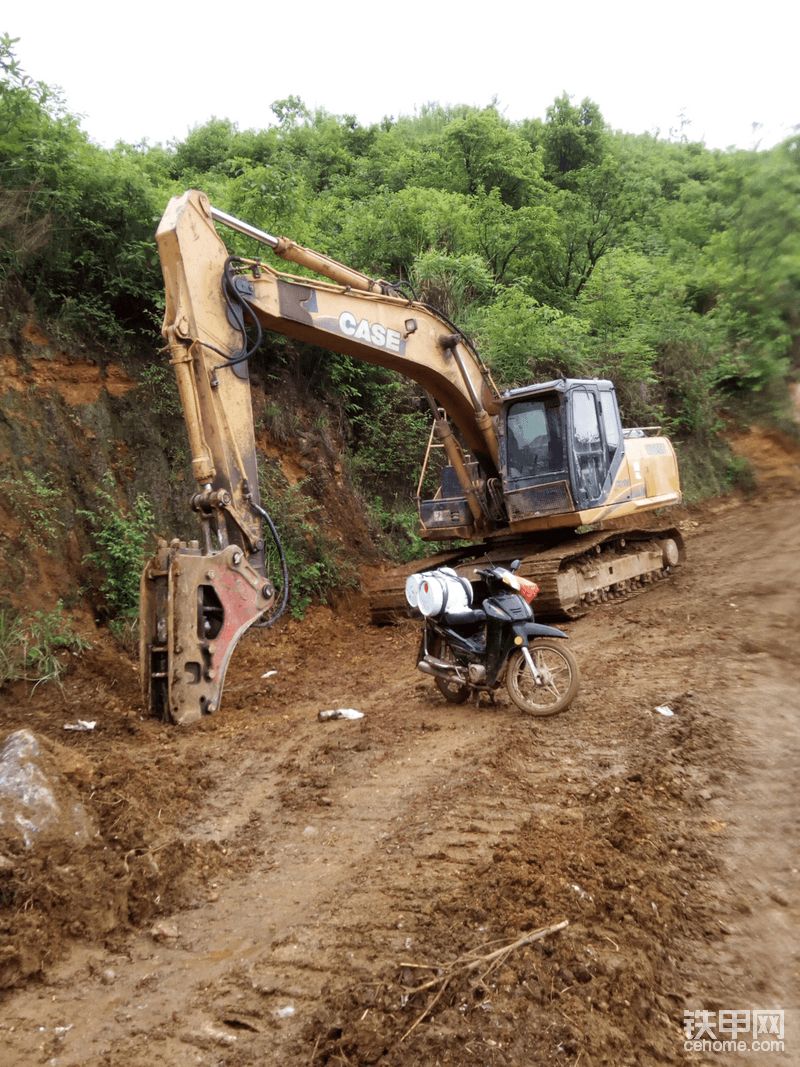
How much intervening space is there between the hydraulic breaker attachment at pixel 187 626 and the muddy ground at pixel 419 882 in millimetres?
272

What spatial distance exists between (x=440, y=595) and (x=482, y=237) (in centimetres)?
1553

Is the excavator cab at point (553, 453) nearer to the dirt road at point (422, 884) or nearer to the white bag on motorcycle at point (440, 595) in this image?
the dirt road at point (422, 884)

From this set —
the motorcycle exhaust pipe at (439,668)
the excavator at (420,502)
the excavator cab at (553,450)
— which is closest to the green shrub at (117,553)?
the excavator at (420,502)

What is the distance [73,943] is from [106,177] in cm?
860

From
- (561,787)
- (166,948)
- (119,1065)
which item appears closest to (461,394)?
(561,787)

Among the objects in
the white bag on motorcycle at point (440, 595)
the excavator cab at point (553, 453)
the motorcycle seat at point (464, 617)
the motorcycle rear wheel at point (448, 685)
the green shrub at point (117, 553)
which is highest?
the excavator cab at point (553, 453)

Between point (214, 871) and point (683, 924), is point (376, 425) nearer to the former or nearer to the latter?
point (214, 871)

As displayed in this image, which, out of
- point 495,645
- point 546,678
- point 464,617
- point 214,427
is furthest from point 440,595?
point 214,427

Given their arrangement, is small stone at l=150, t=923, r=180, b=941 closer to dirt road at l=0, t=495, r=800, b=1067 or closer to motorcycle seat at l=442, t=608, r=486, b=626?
dirt road at l=0, t=495, r=800, b=1067

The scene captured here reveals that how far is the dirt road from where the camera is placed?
264 centimetres

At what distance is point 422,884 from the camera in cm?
357

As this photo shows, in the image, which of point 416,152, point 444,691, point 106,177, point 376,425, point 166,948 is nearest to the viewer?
point 166,948

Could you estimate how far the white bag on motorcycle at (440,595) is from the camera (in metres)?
6.16

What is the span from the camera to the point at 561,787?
4.49m
